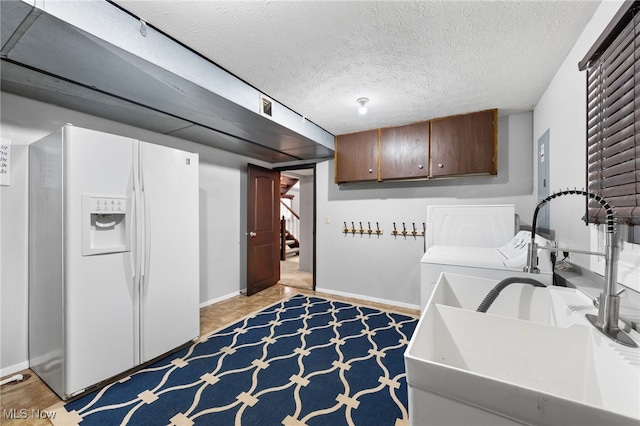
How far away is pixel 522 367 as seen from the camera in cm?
93

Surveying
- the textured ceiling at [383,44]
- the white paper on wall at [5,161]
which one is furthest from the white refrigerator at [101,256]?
the textured ceiling at [383,44]

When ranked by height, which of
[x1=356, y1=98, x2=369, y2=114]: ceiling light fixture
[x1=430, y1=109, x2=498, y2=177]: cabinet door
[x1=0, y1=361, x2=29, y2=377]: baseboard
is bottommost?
[x1=0, y1=361, x2=29, y2=377]: baseboard

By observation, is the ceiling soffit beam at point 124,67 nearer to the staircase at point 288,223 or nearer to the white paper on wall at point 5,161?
the white paper on wall at point 5,161

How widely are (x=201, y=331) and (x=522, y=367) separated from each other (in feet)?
9.00

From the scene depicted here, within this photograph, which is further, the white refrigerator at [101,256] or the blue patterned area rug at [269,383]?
the white refrigerator at [101,256]

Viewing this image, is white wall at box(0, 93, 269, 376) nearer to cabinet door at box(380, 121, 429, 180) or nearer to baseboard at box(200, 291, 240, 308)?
baseboard at box(200, 291, 240, 308)

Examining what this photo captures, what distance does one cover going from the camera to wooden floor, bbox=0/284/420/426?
163 cm

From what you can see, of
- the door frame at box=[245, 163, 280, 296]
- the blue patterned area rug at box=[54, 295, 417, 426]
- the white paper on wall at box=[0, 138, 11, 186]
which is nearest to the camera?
the blue patterned area rug at box=[54, 295, 417, 426]

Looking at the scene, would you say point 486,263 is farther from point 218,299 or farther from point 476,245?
point 218,299

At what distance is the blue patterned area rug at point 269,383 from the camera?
161 cm

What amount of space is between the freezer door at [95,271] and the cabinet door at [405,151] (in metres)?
2.60

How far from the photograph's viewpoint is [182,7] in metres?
1.38

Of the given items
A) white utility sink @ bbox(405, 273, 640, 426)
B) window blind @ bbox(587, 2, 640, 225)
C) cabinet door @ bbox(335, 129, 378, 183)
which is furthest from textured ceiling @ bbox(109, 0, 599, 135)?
white utility sink @ bbox(405, 273, 640, 426)

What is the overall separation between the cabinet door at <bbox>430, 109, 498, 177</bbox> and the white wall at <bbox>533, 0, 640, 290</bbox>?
0.50 m
